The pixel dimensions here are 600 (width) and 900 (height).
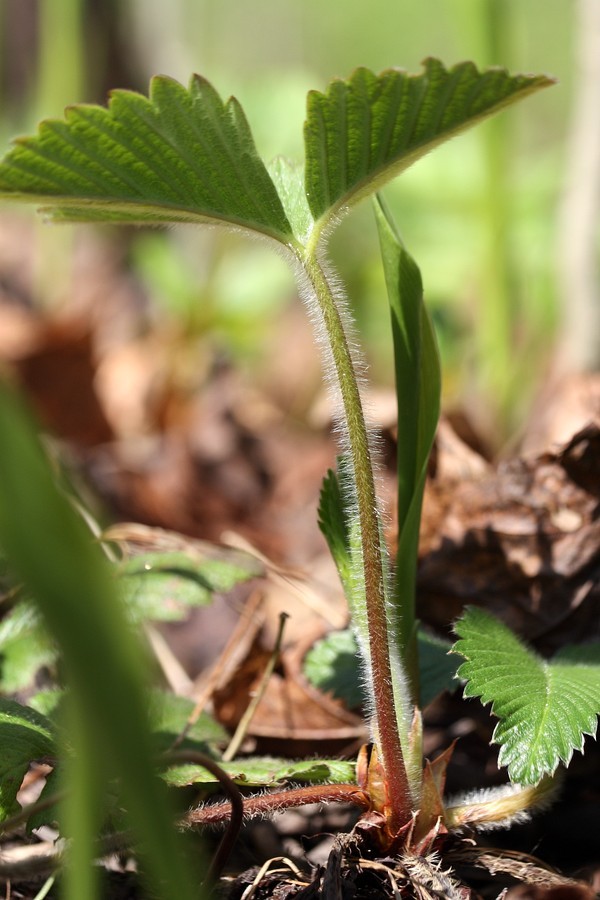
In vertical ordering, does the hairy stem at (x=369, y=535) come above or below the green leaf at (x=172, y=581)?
above

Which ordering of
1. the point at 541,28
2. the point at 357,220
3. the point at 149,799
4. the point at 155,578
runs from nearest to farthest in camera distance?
the point at 149,799, the point at 155,578, the point at 357,220, the point at 541,28

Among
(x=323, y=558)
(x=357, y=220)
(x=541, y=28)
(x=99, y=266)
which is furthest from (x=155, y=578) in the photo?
(x=541, y=28)

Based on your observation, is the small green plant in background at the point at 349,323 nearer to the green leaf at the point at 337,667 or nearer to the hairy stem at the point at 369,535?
the hairy stem at the point at 369,535

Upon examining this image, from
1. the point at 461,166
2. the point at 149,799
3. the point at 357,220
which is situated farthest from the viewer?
the point at 357,220

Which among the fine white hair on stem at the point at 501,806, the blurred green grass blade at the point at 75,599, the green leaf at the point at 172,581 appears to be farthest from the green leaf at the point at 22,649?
the blurred green grass blade at the point at 75,599

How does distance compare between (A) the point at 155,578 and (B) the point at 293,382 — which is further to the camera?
(B) the point at 293,382

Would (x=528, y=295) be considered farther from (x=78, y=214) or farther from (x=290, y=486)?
(x=78, y=214)
